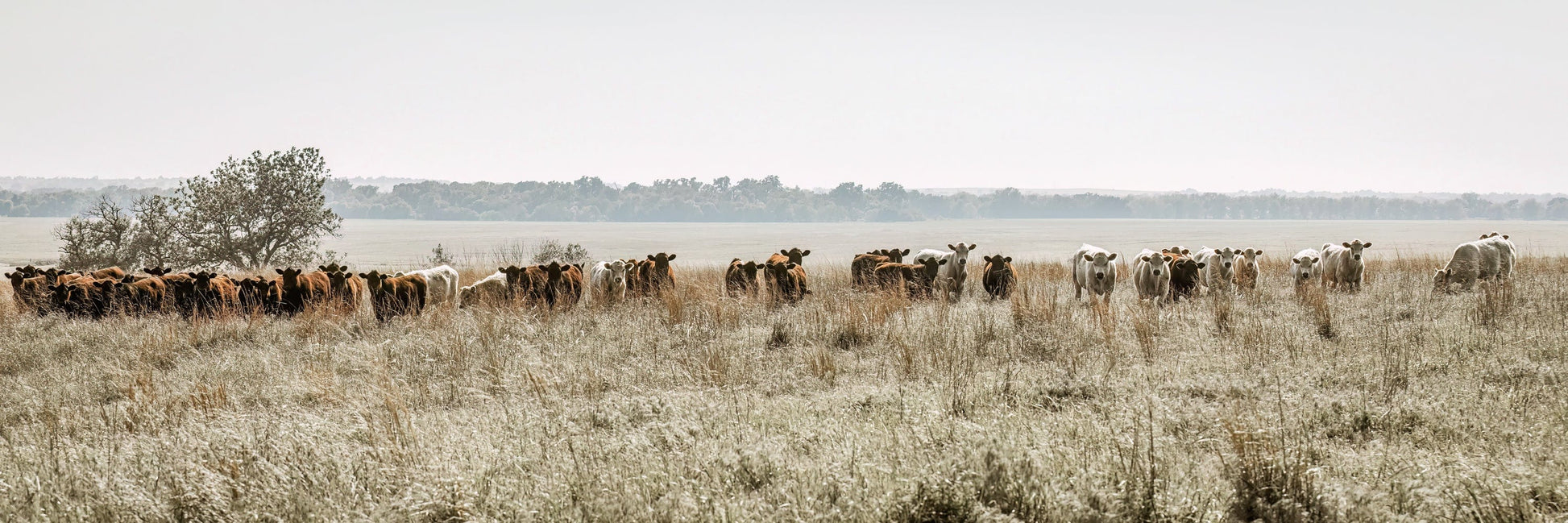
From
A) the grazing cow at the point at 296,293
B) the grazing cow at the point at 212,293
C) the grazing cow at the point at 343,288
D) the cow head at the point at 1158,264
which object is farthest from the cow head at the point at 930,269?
the grazing cow at the point at 212,293

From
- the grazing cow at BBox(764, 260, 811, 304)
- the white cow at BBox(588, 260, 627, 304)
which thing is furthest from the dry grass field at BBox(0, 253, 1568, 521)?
the grazing cow at BBox(764, 260, 811, 304)

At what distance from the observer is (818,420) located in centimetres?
593

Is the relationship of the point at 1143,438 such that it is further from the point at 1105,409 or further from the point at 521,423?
the point at 521,423

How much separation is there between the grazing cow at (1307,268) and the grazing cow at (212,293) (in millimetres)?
16729

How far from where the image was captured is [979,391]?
664 centimetres

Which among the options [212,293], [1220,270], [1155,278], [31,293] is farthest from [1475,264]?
→ [31,293]

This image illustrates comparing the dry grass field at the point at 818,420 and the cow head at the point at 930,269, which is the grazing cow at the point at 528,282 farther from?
the cow head at the point at 930,269

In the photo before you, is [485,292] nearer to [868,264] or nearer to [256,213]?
[868,264]

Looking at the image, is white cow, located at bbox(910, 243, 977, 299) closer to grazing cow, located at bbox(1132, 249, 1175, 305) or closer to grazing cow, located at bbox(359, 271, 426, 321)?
grazing cow, located at bbox(1132, 249, 1175, 305)

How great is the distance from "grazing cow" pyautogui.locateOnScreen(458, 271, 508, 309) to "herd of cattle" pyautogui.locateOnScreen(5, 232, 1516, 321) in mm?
26

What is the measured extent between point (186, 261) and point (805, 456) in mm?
25744

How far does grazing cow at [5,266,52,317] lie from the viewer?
13.1 metres

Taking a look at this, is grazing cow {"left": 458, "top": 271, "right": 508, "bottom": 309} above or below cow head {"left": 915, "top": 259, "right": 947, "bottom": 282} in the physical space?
below

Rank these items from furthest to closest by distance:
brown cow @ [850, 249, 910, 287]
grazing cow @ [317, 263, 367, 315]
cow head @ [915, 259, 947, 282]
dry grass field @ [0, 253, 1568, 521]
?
brown cow @ [850, 249, 910, 287], cow head @ [915, 259, 947, 282], grazing cow @ [317, 263, 367, 315], dry grass field @ [0, 253, 1568, 521]
